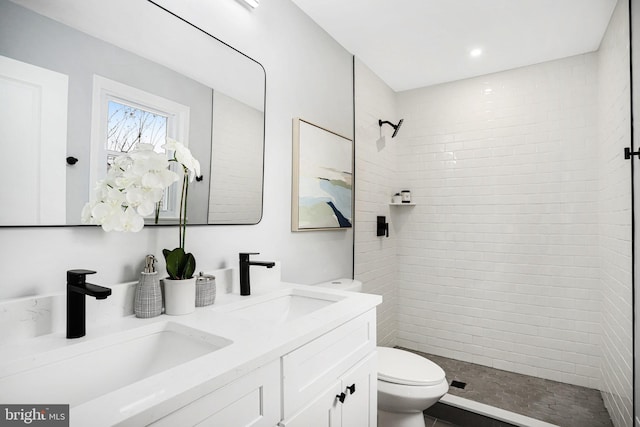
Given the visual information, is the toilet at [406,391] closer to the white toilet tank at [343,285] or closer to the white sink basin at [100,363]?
the white toilet tank at [343,285]

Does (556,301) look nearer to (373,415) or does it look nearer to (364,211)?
(364,211)

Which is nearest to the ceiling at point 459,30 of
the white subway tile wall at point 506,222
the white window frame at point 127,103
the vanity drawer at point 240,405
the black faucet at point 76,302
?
the white subway tile wall at point 506,222

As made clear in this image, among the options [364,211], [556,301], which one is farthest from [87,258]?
[556,301]

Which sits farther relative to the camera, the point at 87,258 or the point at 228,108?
the point at 228,108

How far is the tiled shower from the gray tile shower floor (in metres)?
0.11

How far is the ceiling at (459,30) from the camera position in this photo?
6.70 ft

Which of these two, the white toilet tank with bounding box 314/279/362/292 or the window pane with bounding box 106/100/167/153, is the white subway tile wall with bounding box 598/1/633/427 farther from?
the window pane with bounding box 106/100/167/153

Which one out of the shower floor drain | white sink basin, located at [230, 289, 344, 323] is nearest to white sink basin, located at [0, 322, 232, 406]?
white sink basin, located at [230, 289, 344, 323]

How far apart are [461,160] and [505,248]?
32.0 inches

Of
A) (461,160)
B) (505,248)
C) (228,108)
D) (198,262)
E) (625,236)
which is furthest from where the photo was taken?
(461,160)

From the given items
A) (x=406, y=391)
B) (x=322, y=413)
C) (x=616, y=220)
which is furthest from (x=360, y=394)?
(x=616, y=220)

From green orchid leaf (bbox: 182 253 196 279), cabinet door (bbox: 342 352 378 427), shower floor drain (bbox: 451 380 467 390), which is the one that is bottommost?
shower floor drain (bbox: 451 380 467 390)

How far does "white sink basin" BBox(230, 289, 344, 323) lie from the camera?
4.69 ft

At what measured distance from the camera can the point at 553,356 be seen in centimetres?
264
